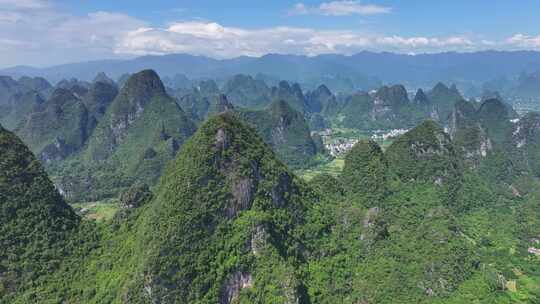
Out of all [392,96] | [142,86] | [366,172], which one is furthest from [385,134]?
[366,172]

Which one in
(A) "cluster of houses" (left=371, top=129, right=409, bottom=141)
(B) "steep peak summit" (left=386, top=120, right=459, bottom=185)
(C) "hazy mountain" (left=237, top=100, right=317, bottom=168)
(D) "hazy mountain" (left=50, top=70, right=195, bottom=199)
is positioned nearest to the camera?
(B) "steep peak summit" (left=386, top=120, right=459, bottom=185)

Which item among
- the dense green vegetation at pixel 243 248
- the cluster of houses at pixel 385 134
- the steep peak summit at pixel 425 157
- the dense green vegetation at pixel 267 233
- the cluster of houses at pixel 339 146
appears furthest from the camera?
the cluster of houses at pixel 385 134

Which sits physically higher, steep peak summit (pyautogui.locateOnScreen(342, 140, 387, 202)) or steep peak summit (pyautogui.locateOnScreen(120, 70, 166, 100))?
steep peak summit (pyautogui.locateOnScreen(120, 70, 166, 100))

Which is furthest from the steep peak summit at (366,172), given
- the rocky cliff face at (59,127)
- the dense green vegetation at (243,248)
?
the rocky cliff face at (59,127)

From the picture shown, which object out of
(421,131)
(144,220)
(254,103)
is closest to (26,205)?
(144,220)

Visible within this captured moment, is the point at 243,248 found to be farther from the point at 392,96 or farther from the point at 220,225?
the point at 392,96

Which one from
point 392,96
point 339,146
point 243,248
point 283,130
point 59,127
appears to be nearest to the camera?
point 243,248

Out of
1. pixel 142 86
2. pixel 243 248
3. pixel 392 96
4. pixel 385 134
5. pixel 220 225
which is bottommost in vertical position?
pixel 385 134

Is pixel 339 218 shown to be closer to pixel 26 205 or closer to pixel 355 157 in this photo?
pixel 355 157

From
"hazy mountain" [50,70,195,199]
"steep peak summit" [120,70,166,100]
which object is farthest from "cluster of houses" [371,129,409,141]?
"steep peak summit" [120,70,166,100]

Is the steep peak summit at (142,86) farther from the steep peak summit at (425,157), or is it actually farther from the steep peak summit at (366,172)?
the steep peak summit at (425,157)

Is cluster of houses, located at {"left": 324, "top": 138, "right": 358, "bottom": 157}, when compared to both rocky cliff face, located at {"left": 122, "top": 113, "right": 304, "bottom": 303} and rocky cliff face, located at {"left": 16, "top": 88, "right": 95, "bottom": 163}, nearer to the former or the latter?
rocky cliff face, located at {"left": 16, "top": 88, "right": 95, "bottom": 163}
